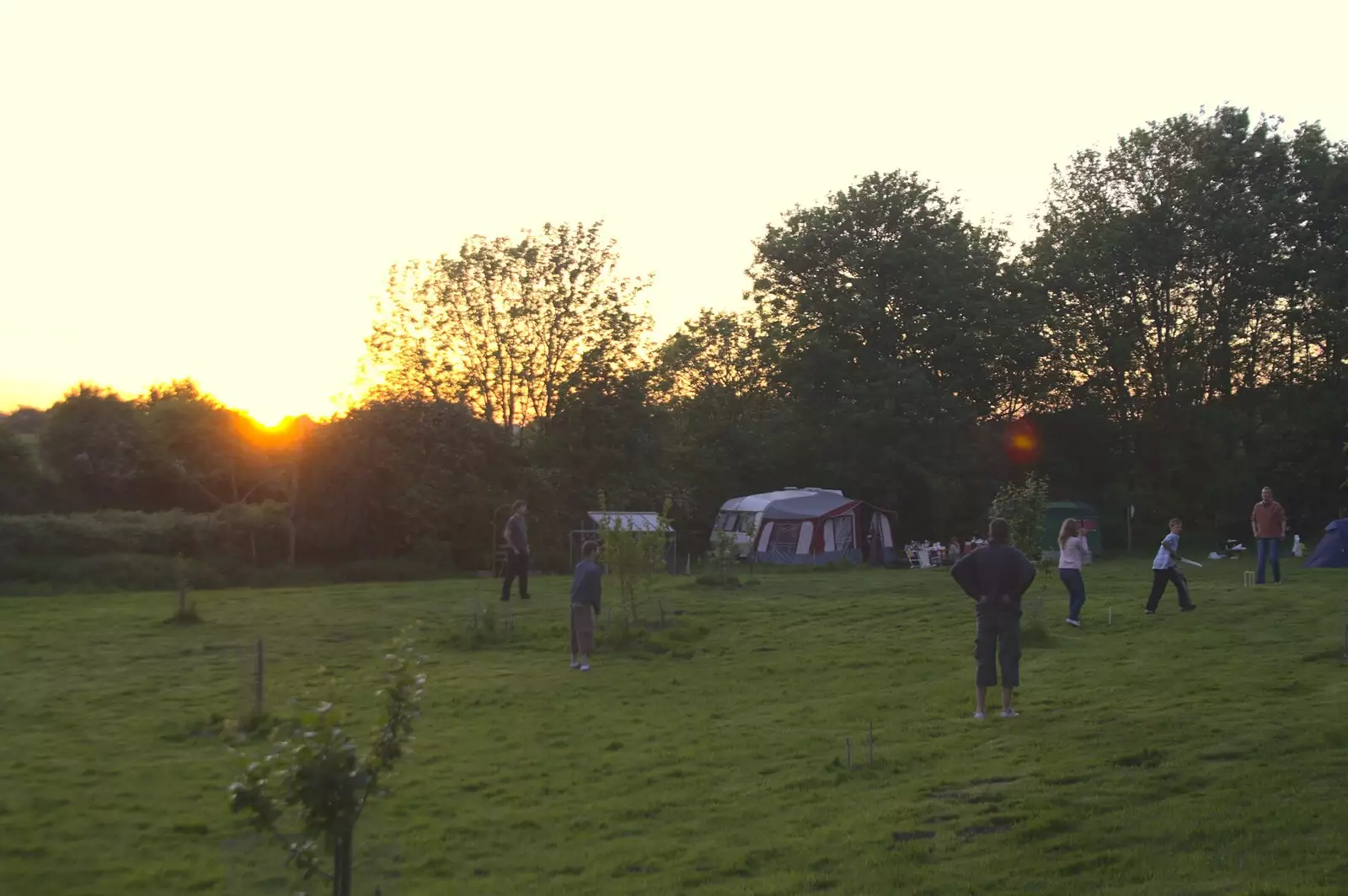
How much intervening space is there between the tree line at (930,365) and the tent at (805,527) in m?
2.85

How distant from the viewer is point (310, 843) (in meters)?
6.21

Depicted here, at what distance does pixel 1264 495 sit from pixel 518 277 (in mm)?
29824

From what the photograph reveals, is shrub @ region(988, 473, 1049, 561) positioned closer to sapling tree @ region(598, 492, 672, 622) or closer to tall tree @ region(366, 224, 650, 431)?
sapling tree @ region(598, 492, 672, 622)

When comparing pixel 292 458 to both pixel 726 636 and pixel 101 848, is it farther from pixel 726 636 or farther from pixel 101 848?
pixel 101 848

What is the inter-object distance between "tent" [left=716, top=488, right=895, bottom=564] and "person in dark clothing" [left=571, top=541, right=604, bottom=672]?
22.7 meters

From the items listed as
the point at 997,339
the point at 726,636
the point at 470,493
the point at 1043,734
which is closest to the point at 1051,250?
the point at 997,339

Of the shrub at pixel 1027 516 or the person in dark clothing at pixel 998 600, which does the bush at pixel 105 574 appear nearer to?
the shrub at pixel 1027 516

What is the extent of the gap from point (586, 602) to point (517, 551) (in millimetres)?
7666

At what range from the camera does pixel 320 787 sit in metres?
5.94

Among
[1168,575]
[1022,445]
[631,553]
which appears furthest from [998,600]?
[1022,445]

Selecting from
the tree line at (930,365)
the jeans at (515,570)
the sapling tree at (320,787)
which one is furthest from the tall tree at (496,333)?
the sapling tree at (320,787)

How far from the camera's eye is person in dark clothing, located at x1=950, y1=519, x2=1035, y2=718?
38.7ft

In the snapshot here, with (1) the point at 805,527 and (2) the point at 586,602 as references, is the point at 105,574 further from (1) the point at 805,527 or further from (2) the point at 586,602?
(1) the point at 805,527

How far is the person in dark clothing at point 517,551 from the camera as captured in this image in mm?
23336
